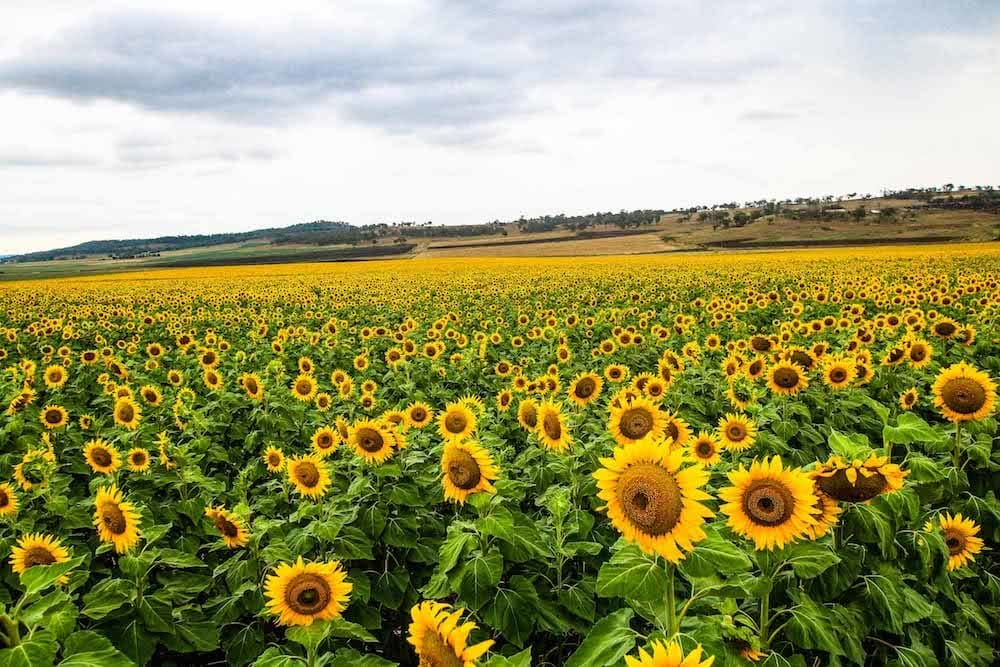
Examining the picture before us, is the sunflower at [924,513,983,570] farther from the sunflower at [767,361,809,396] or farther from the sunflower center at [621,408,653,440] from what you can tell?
the sunflower at [767,361,809,396]

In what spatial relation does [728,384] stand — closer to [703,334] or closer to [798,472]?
[798,472]

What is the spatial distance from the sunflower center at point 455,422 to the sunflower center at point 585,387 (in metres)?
1.57

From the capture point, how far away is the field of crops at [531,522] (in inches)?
96.8

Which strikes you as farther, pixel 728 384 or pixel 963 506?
pixel 728 384

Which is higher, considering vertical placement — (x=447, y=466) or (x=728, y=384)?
(x=447, y=466)

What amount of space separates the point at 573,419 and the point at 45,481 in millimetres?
4781

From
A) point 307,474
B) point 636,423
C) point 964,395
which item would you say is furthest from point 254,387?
point 964,395

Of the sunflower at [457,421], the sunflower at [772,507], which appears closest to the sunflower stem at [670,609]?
the sunflower at [772,507]

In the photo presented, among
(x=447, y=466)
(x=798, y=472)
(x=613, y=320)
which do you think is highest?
(x=798, y=472)

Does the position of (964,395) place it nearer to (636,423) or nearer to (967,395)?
(967,395)

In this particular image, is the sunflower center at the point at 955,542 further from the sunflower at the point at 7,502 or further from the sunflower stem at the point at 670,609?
the sunflower at the point at 7,502

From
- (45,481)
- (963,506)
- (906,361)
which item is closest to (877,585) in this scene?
(963,506)

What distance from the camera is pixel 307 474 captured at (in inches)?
185

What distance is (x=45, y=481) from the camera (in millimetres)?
4781
